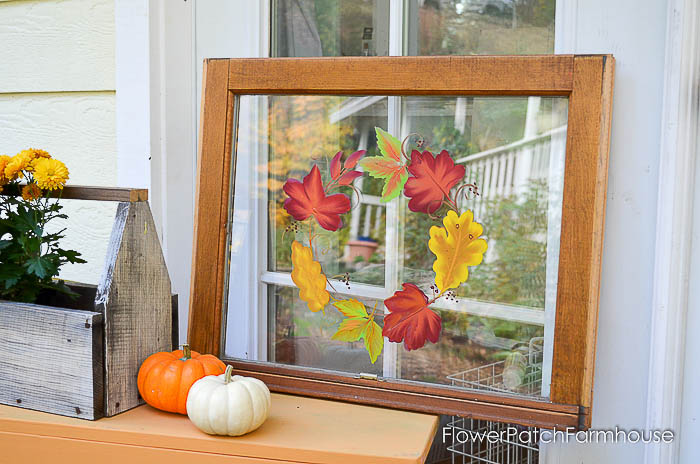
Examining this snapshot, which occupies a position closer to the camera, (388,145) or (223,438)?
(223,438)

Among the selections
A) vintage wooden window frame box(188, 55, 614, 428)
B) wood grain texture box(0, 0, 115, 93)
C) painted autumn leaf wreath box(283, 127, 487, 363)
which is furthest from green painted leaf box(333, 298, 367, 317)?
wood grain texture box(0, 0, 115, 93)

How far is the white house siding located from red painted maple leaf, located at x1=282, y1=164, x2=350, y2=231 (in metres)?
0.50

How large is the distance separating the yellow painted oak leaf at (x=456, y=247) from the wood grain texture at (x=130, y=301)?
488mm

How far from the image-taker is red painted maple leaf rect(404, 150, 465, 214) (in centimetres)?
103

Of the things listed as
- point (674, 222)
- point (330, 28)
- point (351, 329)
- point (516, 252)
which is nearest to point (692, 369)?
point (674, 222)

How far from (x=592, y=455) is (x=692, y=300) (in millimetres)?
322

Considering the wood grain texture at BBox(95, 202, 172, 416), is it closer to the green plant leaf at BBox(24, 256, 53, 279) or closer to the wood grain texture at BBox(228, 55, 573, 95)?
the green plant leaf at BBox(24, 256, 53, 279)

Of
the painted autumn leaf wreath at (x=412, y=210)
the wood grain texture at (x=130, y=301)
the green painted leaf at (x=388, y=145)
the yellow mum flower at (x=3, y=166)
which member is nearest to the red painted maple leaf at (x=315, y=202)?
the painted autumn leaf wreath at (x=412, y=210)

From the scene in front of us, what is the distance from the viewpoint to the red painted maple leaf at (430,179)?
3.37 feet

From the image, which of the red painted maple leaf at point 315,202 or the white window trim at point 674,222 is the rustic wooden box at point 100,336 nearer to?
the red painted maple leaf at point 315,202

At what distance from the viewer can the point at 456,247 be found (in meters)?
1.02

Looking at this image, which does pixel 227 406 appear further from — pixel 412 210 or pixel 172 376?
pixel 412 210

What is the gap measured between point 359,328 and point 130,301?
0.39 m

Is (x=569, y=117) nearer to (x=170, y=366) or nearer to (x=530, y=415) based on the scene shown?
(x=530, y=415)
